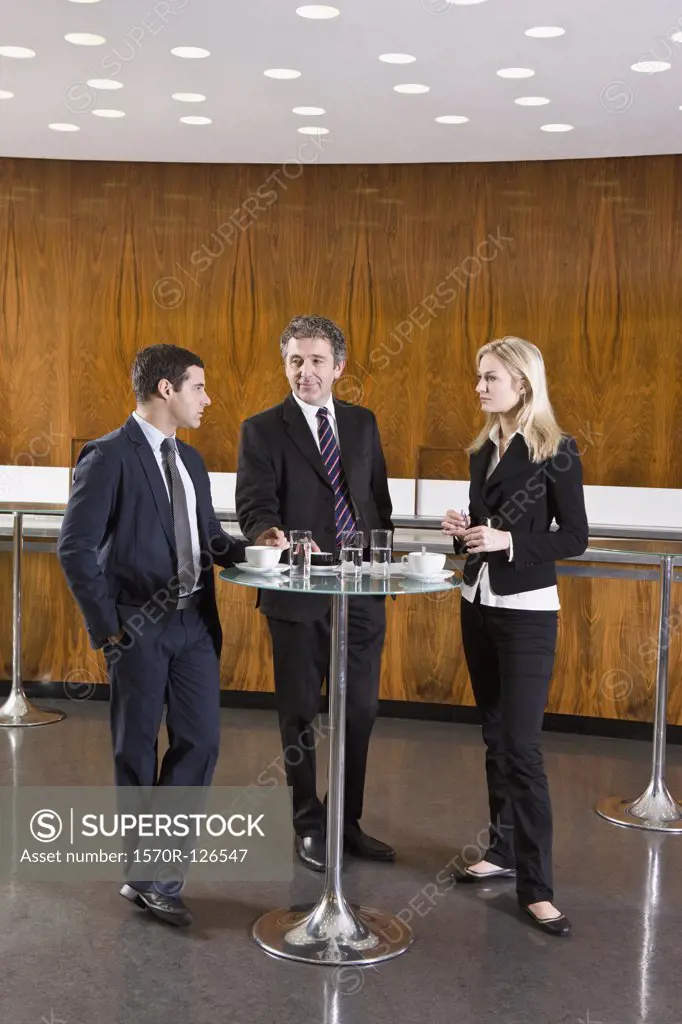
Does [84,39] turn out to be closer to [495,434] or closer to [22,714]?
[495,434]

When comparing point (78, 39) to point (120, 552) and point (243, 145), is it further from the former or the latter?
point (120, 552)

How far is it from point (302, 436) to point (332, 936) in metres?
1.60

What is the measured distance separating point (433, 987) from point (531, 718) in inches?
32.1

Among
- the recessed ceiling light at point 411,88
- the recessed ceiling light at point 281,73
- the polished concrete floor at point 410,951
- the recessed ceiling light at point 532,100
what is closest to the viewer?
the polished concrete floor at point 410,951

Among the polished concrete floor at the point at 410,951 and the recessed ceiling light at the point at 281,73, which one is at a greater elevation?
the recessed ceiling light at the point at 281,73

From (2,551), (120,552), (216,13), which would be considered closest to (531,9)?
(216,13)

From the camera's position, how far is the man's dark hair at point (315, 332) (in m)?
3.68

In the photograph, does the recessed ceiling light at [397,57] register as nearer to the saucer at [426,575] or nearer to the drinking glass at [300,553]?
the drinking glass at [300,553]

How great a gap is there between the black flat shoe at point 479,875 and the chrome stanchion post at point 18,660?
2757 millimetres

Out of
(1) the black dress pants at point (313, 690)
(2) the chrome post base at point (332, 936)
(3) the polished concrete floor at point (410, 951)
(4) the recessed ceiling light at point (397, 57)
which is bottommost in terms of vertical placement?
(3) the polished concrete floor at point (410, 951)

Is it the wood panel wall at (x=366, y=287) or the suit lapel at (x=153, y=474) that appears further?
the wood panel wall at (x=366, y=287)

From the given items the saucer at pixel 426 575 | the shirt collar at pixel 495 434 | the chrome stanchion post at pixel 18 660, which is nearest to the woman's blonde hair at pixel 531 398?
the shirt collar at pixel 495 434

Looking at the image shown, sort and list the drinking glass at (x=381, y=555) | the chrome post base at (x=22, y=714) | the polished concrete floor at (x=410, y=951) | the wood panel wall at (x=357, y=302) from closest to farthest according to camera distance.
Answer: the polished concrete floor at (x=410, y=951), the drinking glass at (x=381, y=555), the chrome post base at (x=22, y=714), the wood panel wall at (x=357, y=302)

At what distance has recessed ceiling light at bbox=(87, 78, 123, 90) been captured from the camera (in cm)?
506
